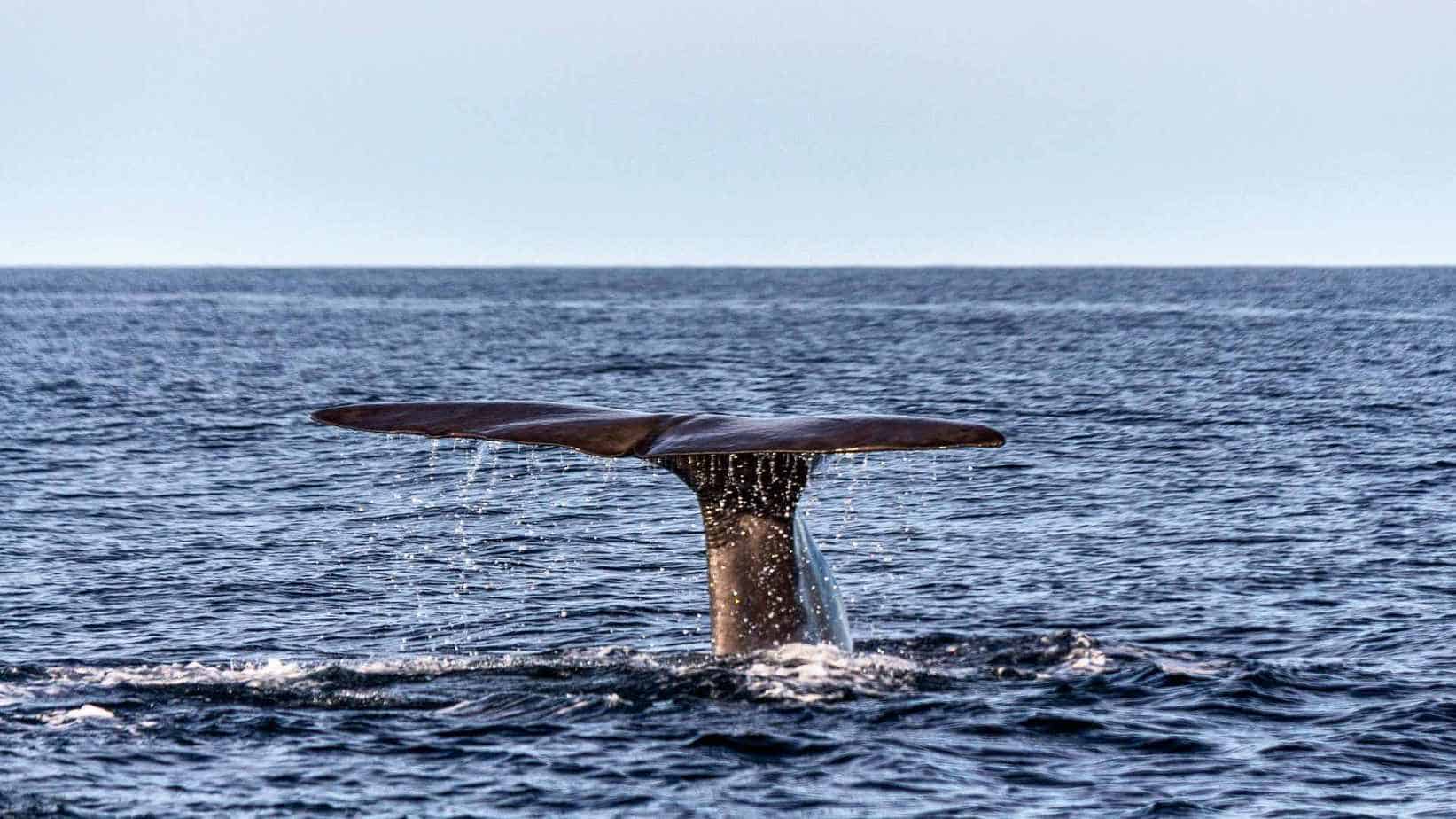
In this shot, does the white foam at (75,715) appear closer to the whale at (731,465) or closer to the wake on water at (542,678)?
the wake on water at (542,678)

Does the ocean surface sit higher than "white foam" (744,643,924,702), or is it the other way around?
"white foam" (744,643,924,702)

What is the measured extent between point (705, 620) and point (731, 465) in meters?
5.69

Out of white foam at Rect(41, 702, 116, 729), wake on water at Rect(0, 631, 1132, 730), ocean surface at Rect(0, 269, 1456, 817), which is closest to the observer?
ocean surface at Rect(0, 269, 1456, 817)

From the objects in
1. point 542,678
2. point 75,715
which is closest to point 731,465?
point 542,678

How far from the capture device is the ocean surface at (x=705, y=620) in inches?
497

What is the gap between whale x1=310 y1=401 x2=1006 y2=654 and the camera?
12.2 meters

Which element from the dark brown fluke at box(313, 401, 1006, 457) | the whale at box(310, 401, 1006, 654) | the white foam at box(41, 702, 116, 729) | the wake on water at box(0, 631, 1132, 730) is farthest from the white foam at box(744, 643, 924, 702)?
the white foam at box(41, 702, 116, 729)

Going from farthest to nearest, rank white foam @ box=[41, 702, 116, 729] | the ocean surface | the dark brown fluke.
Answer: white foam @ box=[41, 702, 116, 729], the ocean surface, the dark brown fluke

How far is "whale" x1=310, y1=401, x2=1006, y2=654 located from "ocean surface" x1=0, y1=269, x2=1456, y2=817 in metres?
0.46

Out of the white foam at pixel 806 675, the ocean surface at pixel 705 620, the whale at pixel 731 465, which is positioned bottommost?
the ocean surface at pixel 705 620

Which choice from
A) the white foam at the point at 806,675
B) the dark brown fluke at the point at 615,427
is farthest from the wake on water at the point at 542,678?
the dark brown fluke at the point at 615,427

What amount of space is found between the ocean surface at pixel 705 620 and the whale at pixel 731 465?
0.46 meters

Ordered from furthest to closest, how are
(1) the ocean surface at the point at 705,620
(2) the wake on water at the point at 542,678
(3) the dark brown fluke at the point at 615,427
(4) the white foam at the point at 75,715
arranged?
(2) the wake on water at the point at 542,678, (4) the white foam at the point at 75,715, (1) the ocean surface at the point at 705,620, (3) the dark brown fluke at the point at 615,427

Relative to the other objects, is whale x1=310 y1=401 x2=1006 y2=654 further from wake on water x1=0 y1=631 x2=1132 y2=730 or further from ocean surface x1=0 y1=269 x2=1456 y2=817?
ocean surface x1=0 y1=269 x2=1456 y2=817
